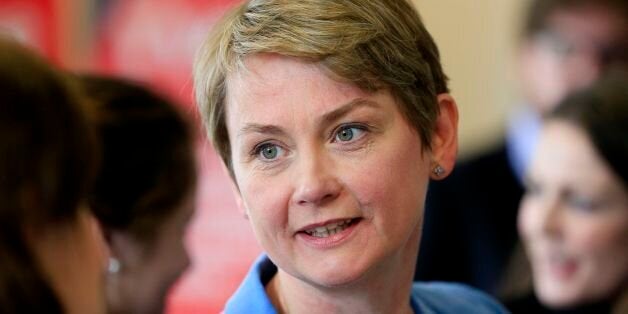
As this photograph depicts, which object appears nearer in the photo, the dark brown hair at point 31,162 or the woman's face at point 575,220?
the dark brown hair at point 31,162

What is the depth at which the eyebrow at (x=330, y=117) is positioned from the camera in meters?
1.62

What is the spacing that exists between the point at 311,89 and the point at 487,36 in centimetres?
247

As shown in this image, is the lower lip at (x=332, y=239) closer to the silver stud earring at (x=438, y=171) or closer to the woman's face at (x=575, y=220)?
the silver stud earring at (x=438, y=171)

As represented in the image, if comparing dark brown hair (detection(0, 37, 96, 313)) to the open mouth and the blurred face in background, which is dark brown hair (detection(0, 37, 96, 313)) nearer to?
the open mouth

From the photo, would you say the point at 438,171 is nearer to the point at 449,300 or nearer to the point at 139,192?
the point at 449,300

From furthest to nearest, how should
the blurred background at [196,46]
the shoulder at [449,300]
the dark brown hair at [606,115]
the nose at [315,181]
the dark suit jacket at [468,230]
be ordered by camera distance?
the blurred background at [196,46] → the dark suit jacket at [468,230] → the dark brown hair at [606,115] → the shoulder at [449,300] → the nose at [315,181]

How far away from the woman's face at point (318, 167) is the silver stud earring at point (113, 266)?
21.7 inches

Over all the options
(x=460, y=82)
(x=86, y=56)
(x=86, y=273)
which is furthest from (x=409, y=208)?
(x=86, y=56)

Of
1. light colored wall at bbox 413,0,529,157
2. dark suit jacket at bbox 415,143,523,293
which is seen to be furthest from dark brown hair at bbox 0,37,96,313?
light colored wall at bbox 413,0,529,157

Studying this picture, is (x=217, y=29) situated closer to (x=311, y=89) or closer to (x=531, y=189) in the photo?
(x=311, y=89)

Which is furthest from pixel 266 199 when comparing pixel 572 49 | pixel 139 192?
pixel 572 49

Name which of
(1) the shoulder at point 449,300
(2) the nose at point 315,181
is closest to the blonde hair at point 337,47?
(2) the nose at point 315,181

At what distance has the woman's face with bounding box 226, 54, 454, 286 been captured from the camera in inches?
63.5

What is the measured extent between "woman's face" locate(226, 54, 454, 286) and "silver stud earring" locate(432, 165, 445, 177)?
12cm
